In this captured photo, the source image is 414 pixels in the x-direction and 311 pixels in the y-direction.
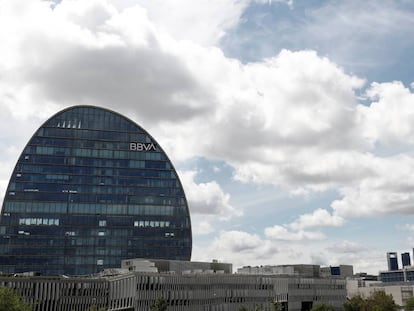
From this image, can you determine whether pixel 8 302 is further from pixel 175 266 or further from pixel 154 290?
pixel 175 266

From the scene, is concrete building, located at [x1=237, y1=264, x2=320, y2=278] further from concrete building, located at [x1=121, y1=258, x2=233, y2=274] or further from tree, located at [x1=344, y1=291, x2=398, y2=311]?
concrete building, located at [x1=121, y1=258, x2=233, y2=274]

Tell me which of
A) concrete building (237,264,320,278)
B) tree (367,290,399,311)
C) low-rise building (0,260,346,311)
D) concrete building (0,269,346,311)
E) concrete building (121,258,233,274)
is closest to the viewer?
concrete building (0,269,346,311)

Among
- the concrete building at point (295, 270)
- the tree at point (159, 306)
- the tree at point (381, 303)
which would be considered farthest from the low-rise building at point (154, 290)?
the tree at point (381, 303)

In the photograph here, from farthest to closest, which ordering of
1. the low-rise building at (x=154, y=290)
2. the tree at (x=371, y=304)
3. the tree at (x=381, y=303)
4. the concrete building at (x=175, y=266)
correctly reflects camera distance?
the tree at (x=371, y=304) → the tree at (x=381, y=303) → the concrete building at (x=175, y=266) → the low-rise building at (x=154, y=290)

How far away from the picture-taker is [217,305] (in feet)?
486

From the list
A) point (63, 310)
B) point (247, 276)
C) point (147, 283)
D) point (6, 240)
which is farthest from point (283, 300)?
point (6, 240)

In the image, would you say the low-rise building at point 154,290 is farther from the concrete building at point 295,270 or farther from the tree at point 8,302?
the tree at point 8,302

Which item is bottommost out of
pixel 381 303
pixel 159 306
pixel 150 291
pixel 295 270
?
pixel 381 303

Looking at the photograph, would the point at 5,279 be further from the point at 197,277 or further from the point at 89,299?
the point at 197,277

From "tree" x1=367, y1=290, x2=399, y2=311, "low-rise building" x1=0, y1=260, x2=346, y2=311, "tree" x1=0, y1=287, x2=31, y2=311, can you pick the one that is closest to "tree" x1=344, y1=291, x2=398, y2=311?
"tree" x1=367, y1=290, x2=399, y2=311

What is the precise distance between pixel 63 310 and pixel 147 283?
20344 millimetres

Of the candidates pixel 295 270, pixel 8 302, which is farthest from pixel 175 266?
pixel 8 302

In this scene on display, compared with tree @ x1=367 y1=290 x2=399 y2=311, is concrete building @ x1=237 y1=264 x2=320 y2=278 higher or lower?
higher

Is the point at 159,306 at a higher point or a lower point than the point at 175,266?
lower
